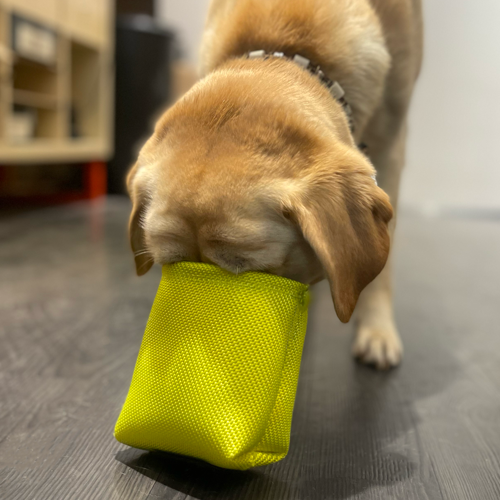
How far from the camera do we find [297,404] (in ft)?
4.45

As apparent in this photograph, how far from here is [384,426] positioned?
1281mm

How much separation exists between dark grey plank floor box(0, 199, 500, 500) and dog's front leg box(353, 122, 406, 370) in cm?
6

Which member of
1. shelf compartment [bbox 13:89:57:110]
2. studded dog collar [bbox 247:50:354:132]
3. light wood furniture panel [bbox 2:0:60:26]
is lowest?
studded dog collar [bbox 247:50:354:132]

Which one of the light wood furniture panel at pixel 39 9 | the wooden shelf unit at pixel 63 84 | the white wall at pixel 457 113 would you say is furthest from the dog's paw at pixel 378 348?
the white wall at pixel 457 113

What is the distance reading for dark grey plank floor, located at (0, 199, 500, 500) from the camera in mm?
1016

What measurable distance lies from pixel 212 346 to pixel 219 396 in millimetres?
88

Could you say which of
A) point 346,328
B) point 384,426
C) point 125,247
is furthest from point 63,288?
point 384,426

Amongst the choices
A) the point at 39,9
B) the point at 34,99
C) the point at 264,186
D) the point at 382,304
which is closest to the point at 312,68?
the point at 264,186

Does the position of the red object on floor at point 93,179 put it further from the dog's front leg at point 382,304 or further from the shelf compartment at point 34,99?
the dog's front leg at point 382,304

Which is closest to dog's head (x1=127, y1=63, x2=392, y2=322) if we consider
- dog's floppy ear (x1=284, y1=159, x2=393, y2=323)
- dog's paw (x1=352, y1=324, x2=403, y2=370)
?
dog's floppy ear (x1=284, y1=159, x2=393, y2=323)

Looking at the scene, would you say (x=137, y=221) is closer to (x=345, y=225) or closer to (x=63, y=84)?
(x=345, y=225)

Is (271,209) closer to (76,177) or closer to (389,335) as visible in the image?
(389,335)

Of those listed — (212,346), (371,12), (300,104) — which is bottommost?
(212,346)

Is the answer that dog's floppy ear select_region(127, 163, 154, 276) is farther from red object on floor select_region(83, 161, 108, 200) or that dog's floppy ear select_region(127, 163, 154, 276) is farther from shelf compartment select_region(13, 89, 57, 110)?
red object on floor select_region(83, 161, 108, 200)
